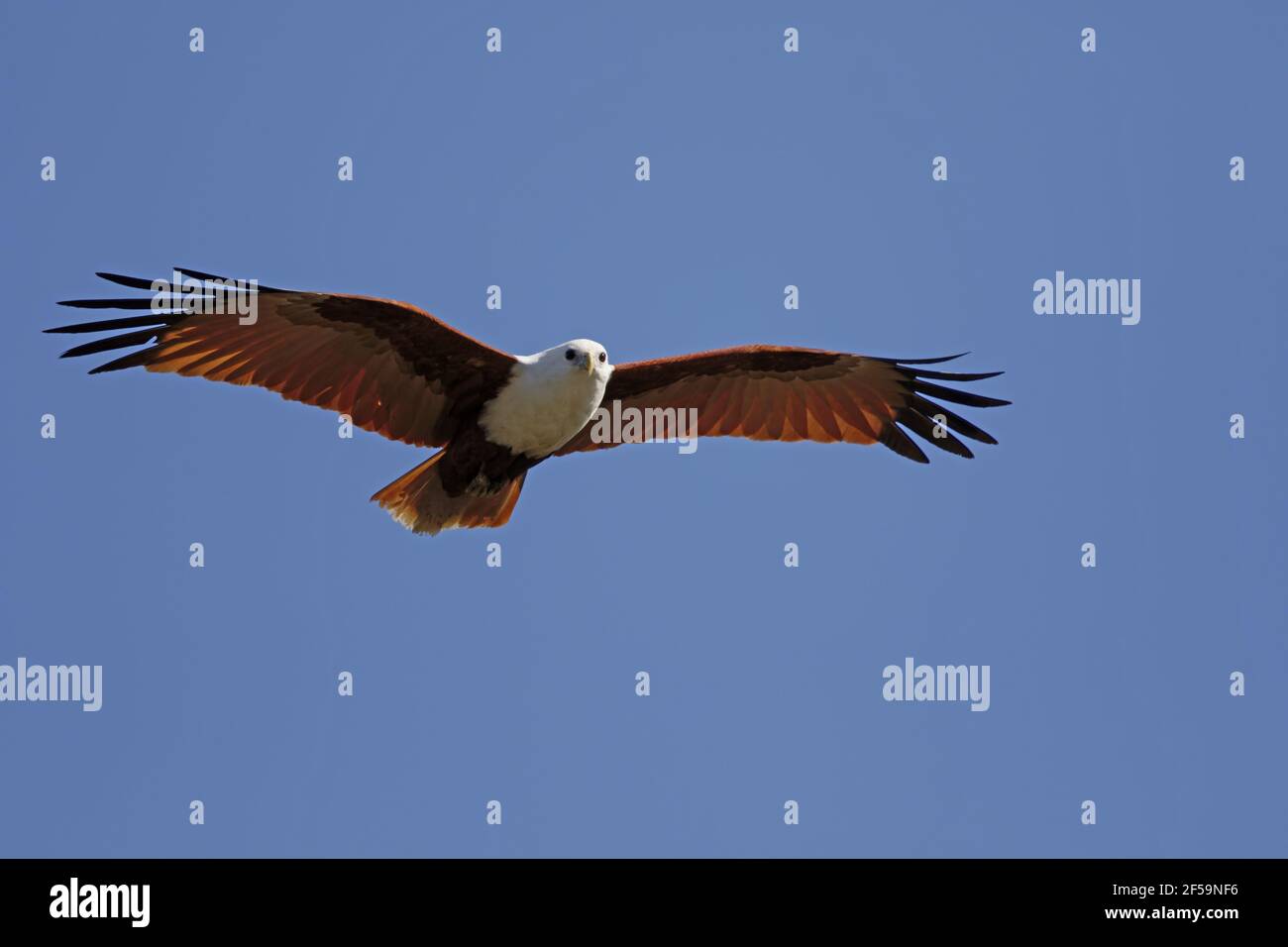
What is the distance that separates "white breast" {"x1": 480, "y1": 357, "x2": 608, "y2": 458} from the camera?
13477 millimetres

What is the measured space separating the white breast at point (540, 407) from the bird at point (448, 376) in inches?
0.4

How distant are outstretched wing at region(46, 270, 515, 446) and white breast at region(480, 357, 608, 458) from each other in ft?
0.54

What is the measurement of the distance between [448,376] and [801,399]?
315cm

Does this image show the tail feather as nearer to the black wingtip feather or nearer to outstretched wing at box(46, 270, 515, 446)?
outstretched wing at box(46, 270, 515, 446)

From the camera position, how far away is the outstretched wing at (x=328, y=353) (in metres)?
13.3

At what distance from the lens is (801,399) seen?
15195 mm

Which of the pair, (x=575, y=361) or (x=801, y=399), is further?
(x=801, y=399)

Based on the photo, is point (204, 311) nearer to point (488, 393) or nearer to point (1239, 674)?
point (488, 393)

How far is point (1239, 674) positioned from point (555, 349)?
8.82m

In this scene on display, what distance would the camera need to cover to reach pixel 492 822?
1625 cm
